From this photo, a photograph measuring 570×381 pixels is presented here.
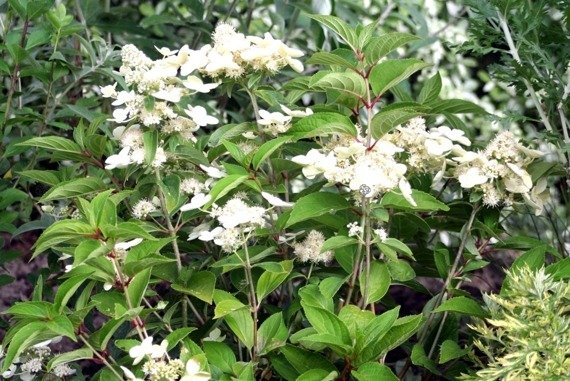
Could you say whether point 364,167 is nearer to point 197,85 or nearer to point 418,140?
point 418,140

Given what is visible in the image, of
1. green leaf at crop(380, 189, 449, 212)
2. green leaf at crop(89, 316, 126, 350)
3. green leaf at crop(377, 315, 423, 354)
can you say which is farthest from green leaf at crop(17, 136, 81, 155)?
green leaf at crop(377, 315, 423, 354)

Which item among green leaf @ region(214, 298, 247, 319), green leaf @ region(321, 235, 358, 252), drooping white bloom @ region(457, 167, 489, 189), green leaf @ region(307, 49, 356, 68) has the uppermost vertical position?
green leaf @ region(307, 49, 356, 68)

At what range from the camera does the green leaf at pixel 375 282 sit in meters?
1.57

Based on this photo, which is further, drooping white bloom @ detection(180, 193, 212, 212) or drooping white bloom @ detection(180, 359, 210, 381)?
drooping white bloom @ detection(180, 193, 212, 212)

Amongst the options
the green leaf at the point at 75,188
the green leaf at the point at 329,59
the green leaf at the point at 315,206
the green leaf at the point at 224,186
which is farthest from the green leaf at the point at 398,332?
the green leaf at the point at 75,188

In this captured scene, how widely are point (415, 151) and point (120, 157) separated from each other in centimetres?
50

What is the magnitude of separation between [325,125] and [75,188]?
497 mm

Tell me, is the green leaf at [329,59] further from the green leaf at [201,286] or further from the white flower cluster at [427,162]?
the green leaf at [201,286]

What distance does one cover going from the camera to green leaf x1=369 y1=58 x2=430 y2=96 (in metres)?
1.48

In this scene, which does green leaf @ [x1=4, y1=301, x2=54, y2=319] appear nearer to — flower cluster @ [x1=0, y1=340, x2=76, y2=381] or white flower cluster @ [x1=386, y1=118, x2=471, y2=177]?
flower cluster @ [x1=0, y1=340, x2=76, y2=381]

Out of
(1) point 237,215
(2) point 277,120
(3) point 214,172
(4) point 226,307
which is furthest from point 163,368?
(2) point 277,120

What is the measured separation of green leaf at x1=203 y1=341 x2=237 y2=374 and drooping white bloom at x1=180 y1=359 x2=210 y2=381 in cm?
16

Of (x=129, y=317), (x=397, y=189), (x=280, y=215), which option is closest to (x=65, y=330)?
(x=129, y=317)

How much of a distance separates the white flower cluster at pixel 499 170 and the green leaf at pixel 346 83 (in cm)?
21
